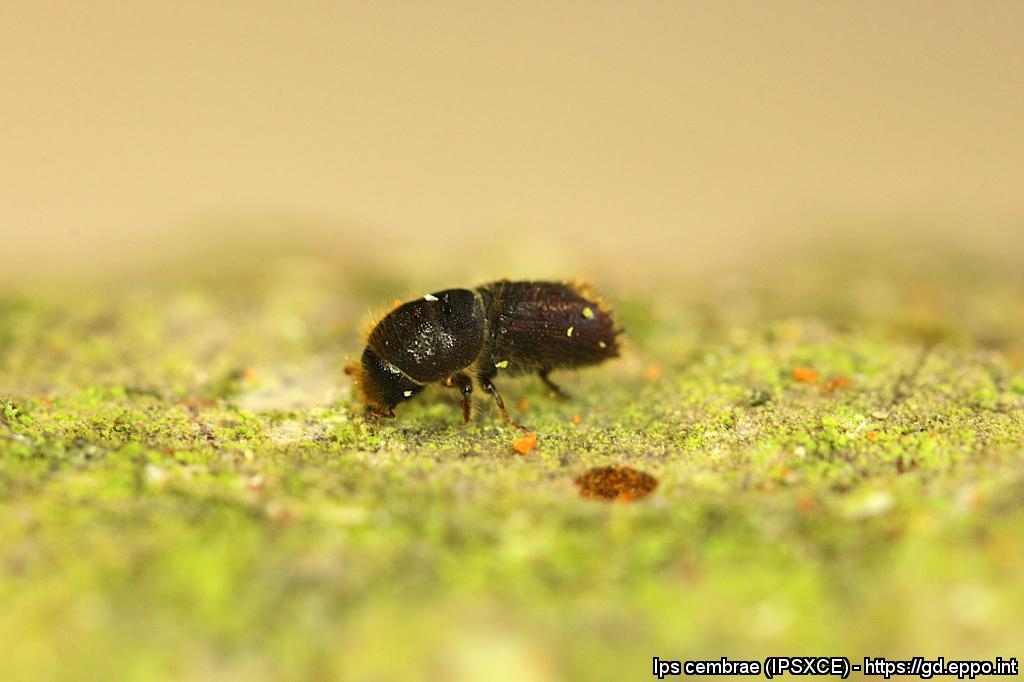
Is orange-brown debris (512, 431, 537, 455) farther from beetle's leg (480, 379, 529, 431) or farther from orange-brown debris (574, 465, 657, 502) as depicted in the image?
orange-brown debris (574, 465, 657, 502)

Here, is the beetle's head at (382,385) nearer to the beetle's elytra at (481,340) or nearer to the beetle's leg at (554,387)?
the beetle's elytra at (481,340)

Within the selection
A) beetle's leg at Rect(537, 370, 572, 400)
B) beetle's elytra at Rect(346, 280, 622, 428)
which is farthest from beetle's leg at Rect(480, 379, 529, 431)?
beetle's leg at Rect(537, 370, 572, 400)

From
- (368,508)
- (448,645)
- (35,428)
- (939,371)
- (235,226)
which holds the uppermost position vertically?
(235,226)

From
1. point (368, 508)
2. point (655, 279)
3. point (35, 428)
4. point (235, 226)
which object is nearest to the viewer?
point (368, 508)

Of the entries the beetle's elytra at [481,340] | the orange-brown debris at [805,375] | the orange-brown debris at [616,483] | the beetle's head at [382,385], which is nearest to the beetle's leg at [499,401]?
the beetle's elytra at [481,340]

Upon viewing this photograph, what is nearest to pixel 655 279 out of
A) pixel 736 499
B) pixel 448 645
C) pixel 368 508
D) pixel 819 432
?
pixel 819 432

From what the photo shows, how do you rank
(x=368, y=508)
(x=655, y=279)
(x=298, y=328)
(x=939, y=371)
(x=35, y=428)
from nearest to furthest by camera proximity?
(x=368, y=508) → (x=35, y=428) → (x=939, y=371) → (x=298, y=328) → (x=655, y=279)

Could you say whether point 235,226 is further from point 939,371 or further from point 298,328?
point 939,371

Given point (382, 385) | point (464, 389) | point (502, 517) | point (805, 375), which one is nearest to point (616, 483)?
point (502, 517)
